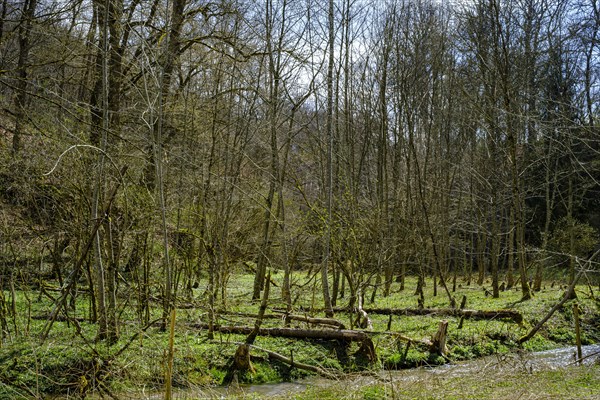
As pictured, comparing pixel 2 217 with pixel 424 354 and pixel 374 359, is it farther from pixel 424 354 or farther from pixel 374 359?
pixel 424 354

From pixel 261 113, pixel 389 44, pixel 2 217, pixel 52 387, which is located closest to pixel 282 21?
pixel 261 113

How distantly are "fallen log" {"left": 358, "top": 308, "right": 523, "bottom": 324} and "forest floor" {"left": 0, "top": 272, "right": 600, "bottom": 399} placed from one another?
18 cm

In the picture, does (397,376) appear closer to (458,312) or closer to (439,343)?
(439,343)

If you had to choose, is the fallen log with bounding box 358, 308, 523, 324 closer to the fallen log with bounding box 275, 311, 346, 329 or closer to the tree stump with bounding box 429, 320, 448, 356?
the tree stump with bounding box 429, 320, 448, 356

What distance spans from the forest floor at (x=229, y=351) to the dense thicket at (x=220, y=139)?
557mm

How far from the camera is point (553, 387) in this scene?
7020 mm

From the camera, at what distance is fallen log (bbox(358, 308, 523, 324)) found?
39.0 ft

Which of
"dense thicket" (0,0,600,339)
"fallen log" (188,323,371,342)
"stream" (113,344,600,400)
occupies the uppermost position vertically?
"dense thicket" (0,0,600,339)

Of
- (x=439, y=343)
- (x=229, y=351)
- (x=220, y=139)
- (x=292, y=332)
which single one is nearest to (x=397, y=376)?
(x=439, y=343)

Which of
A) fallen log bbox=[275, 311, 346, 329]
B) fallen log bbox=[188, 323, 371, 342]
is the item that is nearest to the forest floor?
fallen log bbox=[188, 323, 371, 342]

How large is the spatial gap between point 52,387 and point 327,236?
5863 mm

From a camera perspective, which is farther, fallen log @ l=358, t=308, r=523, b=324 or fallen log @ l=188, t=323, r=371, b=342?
fallen log @ l=358, t=308, r=523, b=324

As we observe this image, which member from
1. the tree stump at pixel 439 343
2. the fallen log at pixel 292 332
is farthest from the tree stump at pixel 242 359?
the tree stump at pixel 439 343

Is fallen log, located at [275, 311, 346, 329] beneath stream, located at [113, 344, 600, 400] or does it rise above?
above
